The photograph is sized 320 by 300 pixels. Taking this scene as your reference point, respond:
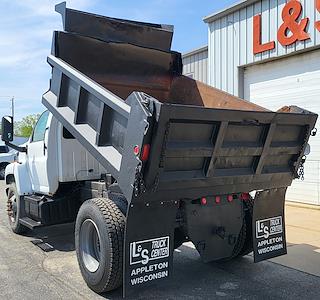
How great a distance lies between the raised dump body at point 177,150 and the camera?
12.6 feet

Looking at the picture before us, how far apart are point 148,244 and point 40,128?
3.55 metres

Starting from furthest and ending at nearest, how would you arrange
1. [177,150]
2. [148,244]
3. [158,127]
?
[148,244], [177,150], [158,127]

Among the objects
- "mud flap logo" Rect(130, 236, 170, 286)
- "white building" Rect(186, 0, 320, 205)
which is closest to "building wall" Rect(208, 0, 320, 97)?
"white building" Rect(186, 0, 320, 205)

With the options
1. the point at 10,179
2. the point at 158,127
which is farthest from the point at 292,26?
the point at 158,127

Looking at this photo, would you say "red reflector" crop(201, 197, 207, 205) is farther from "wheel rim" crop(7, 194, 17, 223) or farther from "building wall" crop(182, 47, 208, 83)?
"building wall" crop(182, 47, 208, 83)

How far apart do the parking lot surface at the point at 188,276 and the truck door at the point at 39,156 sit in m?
1.04

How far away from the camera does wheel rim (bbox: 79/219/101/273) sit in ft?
16.0

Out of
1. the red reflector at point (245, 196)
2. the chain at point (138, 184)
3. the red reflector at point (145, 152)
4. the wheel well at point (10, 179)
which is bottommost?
the red reflector at point (245, 196)

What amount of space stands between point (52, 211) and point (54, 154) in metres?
0.88

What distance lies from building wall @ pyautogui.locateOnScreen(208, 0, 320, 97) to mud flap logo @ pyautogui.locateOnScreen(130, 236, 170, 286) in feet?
23.6

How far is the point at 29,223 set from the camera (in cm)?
677

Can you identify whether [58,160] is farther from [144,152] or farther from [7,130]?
[144,152]

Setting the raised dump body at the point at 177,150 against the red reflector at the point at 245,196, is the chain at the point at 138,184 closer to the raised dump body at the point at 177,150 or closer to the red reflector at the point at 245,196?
the raised dump body at the point at 177,150

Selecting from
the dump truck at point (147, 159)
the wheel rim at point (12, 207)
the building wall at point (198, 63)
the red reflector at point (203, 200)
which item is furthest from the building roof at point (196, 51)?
the red reflector at point (203, 200)
